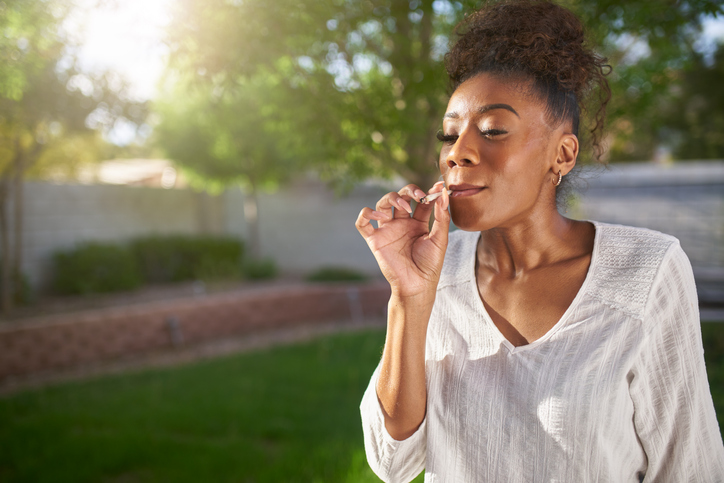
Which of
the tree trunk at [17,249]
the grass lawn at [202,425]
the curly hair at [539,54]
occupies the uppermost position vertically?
the curly hair at [539,54]

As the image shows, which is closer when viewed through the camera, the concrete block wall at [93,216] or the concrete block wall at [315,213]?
the concrete block wall at [93,216]

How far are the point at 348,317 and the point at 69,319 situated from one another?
394 cm

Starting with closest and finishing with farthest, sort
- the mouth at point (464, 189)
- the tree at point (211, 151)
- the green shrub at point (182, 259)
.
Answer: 1. the mouth at point (464, 189)
2. the green shrub at point (182, 259)
3. the tree at point (211, 151)

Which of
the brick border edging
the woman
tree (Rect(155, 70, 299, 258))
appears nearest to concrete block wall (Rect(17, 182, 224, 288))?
tree (Rect(155, 70, 299, 258))

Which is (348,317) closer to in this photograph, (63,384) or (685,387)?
(63,384)

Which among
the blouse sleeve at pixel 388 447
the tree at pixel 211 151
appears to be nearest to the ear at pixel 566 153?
the blouse sleeve at pixel 388 447

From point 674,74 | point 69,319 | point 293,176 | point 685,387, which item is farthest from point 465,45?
point 293,176

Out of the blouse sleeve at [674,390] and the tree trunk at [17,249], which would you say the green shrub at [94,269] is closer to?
the tree trunk at [17,249]

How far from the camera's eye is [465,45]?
1439 mm

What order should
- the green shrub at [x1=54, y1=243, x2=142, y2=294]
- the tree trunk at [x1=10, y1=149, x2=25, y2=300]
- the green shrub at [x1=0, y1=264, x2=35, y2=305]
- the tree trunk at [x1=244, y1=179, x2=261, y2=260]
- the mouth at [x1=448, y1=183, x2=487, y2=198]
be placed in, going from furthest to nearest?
the tree trunk at [x1=244, y1=179, x2=261, y2=260]
the green shrub at [x1=54, y1=243, x2=142, y2=294]
the green shrub at [x1=0, y1=264, x2=35, y2=305]
the tree trunk at [x1=10, y1=149, x2=25, y2=300]
the mouth at [x1=448, y1=183, x2=487, y2=198]

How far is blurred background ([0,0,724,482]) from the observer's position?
2992 mm

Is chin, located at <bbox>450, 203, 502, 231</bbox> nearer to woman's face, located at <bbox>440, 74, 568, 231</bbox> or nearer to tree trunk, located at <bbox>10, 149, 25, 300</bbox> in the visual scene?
woman's face, located at <bbox>440, 74, 568, 231</bbox>

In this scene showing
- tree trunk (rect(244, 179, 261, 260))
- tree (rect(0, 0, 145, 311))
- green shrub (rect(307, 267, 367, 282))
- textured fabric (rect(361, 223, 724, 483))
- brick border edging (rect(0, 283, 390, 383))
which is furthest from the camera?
tree trunk (rect(244, 179, 261, 260))

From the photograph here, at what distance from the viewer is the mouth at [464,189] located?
4.29 feet
